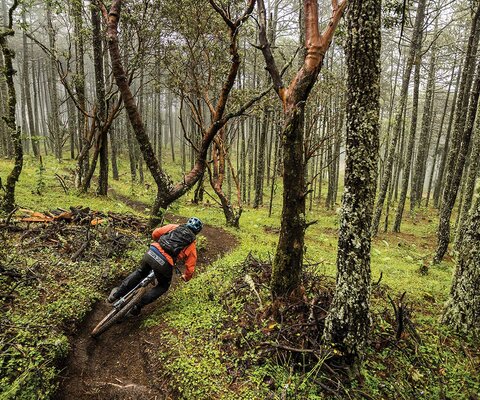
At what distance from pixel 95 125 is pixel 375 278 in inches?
475

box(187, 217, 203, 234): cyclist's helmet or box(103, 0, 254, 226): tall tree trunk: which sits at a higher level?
box(103, 0, 254, 226): tall tree trunk

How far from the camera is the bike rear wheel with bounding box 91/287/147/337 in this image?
15.8 ft

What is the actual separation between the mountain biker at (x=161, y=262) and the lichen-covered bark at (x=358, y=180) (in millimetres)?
2809

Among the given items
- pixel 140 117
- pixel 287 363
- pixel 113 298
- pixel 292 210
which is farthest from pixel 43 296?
pixel 140 117

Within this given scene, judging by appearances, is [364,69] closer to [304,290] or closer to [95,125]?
[304,290]

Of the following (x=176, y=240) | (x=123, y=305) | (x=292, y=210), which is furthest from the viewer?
(x=176, y=240)

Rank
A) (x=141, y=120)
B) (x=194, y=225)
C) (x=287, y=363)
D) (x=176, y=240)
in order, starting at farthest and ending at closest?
(x=141, y=120)
(x=194, y=225)
(x=176, y=240)
(x=287, y=363)

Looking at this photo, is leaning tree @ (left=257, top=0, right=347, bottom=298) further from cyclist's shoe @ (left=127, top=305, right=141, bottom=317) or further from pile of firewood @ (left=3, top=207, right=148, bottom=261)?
pile of firewood @ (left=3, top=207, right=148, bottom=261)

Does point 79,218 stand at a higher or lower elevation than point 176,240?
lower

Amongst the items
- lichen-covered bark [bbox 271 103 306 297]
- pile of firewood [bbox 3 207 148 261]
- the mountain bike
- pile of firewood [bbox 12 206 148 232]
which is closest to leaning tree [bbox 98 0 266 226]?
pile of firewood [bbox 3 207 148 261]

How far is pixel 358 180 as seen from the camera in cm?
328

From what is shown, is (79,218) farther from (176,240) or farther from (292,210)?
(292,210)

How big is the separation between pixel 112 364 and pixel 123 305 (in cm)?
93

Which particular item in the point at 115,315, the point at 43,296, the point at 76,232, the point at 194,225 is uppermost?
the point at 194,225
